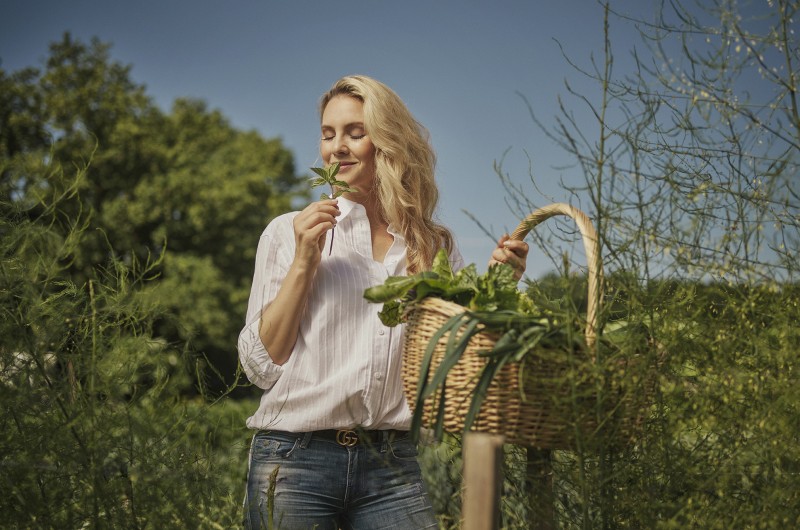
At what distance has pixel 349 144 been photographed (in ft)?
8.28

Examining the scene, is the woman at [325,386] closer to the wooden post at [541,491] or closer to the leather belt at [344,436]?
the leather belt at [344,436]

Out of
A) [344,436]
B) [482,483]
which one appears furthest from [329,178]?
[482,483]

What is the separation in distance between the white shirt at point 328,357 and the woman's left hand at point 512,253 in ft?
1.25

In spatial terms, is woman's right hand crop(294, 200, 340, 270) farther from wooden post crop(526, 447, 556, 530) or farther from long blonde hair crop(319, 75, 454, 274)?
wooden post crop(526, 447, 556, 530)

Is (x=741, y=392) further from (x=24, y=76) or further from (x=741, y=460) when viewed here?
(x=24, y=76)

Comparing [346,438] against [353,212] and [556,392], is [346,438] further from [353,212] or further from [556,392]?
[556,392]

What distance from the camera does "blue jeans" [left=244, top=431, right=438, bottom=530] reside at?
2.15m

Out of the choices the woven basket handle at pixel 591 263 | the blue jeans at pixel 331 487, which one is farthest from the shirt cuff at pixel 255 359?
the woven basket handle at pixel 591 263

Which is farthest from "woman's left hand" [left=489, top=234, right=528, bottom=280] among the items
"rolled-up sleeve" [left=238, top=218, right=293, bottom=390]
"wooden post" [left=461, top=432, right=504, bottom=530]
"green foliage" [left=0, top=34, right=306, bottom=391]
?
"green foliage" [left=0, top=34, right=306, bottom=391]

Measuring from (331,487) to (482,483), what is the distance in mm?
921

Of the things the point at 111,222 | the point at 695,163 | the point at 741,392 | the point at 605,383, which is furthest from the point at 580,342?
the point at 111,222

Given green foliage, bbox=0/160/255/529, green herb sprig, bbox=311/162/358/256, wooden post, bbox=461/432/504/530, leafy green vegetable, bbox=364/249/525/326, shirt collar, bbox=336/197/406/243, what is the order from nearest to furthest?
wooden post, bbox=461/432/504/530 → leafy green vegetable, bbox=364/249/525/326 → green foliage, bbox=0/160/255/529 → green herb sprig, bbox=311/162/358/256 → shirt collar, bbox=336/197/406/243

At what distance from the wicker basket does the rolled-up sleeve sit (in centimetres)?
76

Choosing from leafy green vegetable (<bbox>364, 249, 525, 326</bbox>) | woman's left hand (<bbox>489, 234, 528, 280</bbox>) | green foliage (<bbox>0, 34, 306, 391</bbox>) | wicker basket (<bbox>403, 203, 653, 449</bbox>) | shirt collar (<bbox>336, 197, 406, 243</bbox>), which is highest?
green foliage (<bbox>0, 34, 306, 391</bbox>)
